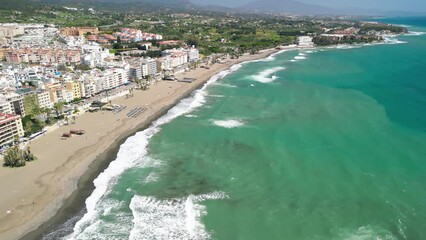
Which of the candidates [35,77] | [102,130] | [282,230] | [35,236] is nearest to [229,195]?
[282,230]

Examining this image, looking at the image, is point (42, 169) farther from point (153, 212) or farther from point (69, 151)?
point (153, 212)

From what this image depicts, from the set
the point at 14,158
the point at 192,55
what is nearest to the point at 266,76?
the point at 192,55

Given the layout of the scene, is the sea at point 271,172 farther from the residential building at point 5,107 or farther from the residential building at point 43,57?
the residential building at point 43,57

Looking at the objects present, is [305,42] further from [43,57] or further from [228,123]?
[228,123]

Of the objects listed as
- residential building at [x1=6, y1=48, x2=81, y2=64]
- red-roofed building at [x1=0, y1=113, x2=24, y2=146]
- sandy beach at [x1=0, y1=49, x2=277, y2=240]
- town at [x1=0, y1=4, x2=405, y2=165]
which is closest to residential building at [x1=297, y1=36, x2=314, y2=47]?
town at [x1=0, y1=4, x2=405, y2=165]

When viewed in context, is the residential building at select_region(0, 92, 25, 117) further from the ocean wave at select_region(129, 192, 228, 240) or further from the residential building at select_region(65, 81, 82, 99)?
the ocean wave at select_region(129, 192, 228, 240)

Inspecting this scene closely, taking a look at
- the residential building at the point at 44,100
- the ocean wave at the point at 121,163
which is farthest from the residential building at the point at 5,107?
the ocean wave at the point at 121,163

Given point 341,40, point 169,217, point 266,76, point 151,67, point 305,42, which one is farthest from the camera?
point 341,40
